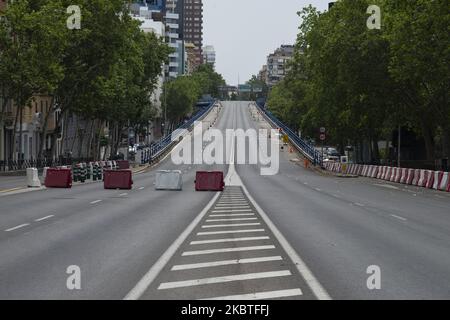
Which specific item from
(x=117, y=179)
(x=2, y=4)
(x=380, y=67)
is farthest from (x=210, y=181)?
(x=2, y=4)

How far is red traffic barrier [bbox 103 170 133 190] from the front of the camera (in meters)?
37.8

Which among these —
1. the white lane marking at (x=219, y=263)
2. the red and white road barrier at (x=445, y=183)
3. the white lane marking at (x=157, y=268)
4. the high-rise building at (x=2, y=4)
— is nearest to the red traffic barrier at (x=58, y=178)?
the white lane marking at (x=157, y=268)

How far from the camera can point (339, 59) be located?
186ft

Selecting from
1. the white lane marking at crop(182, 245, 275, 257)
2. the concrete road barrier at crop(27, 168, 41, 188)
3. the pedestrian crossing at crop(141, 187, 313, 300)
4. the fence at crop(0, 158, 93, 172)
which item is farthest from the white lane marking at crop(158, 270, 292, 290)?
the fence at crop(0, 158, 93, 172)

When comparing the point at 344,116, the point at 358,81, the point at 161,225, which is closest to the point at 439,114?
the point at 358,81

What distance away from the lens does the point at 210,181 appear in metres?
38.4

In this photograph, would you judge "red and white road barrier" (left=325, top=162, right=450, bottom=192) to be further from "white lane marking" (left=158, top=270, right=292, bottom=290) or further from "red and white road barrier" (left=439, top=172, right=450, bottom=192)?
"white lane marking" (left=158, top=270, right=292, bottom=290)

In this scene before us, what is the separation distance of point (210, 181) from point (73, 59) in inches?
1141

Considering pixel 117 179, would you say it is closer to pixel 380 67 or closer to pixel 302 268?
pixel 380 67

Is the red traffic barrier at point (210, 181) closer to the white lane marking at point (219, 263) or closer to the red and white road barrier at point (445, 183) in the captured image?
the red and white road barrier at point (445, 183)

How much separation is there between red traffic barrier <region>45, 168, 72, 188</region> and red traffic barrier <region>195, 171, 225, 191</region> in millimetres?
6358

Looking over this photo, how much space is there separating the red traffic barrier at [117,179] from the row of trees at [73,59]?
17180mm
